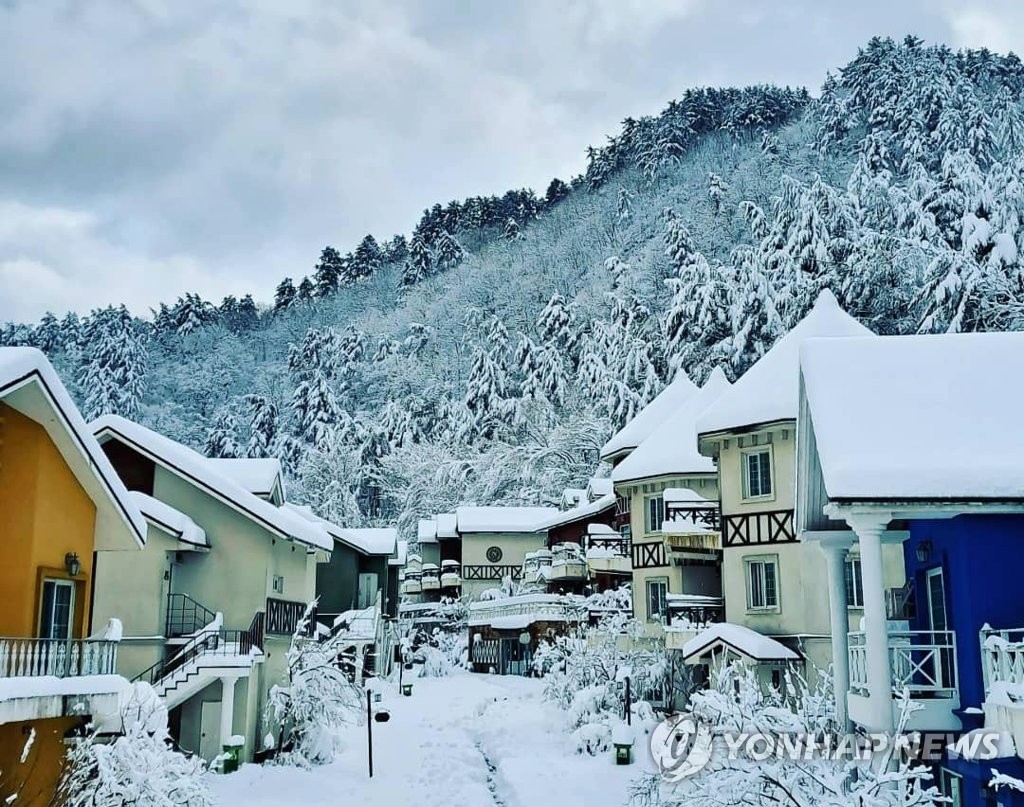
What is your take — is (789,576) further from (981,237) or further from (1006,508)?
(981,237)

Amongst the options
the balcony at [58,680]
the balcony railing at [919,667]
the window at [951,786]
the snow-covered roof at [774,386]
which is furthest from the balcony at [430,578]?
the balcony railing at [919,667]

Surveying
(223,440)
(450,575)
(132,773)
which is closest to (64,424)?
(132,773)

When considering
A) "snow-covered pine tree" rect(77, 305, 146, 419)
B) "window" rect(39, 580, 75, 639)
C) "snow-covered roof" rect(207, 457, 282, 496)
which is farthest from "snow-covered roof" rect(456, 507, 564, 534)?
"snow-covered pine tree" rect(77, 305, 146, 419)

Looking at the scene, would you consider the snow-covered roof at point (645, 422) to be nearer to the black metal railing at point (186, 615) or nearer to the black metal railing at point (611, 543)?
the black metal railing at point (611, 543)

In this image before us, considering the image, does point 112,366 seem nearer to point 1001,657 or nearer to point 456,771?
point 456,771

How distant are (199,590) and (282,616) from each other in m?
2.54

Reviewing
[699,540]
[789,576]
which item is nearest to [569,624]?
[699,540]

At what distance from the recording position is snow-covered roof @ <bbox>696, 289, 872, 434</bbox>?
27656mm

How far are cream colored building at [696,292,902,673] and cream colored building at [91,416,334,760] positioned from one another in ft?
38.7

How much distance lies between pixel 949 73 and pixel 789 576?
79463 millimetres

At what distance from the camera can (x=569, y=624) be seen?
46.6 metres

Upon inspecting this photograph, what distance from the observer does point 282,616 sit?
27.6m

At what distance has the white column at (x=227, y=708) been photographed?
2328 cm

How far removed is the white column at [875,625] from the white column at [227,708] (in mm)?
15413
